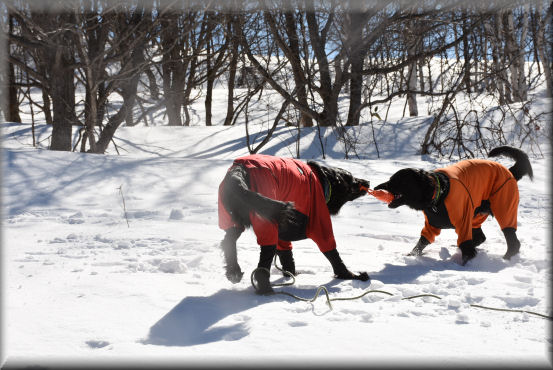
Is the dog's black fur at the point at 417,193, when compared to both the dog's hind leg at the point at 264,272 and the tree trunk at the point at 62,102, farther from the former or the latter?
the tree trunk at the point at 62,102

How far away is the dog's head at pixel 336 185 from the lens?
374cm

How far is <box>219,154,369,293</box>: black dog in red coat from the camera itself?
298 centimetres

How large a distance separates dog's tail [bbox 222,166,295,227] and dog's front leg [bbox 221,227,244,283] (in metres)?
0.14

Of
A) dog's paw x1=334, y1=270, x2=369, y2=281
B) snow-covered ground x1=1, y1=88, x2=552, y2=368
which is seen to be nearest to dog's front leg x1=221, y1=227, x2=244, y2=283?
snow-covered ground x1=1, y1=88, x2=552, y2=368

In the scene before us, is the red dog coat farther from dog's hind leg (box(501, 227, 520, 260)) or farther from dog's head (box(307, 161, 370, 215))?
dog's hind leg (box(501, 227, 520, 260))

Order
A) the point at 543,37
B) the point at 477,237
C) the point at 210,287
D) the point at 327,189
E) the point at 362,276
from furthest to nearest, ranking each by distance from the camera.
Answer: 1. the point at 543,37
2. the point at 477,237
3. the point at 327,189
4. the point at 362,276
5. the point at 210,287

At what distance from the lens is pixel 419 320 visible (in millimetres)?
2564

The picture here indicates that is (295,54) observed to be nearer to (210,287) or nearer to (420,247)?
(420,247)

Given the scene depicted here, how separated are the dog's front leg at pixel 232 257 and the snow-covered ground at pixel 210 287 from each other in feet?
0.35

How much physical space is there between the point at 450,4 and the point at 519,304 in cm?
851

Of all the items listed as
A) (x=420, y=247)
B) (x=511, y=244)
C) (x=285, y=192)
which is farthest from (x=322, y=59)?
(x=285, y=192)

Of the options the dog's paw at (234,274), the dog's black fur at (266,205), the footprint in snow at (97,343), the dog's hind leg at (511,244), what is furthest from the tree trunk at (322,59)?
the footprint in snow at (97,343)

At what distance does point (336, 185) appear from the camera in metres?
3.79

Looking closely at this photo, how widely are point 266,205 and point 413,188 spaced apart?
5.43 ft
